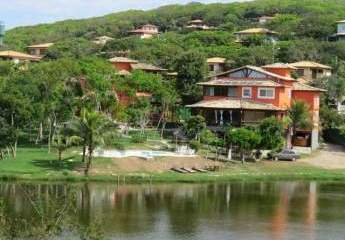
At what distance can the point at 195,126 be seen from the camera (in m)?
70.6

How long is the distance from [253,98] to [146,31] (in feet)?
313

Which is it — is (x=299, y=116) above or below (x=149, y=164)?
above

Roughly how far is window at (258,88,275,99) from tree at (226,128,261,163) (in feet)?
37.7

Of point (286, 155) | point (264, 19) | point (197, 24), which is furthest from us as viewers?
point (197, 24)

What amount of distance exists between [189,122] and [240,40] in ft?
217

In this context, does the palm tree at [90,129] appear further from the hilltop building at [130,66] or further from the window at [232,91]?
the hilltop building at [130,66]

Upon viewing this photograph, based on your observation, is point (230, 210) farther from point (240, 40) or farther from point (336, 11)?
point (336, 11)

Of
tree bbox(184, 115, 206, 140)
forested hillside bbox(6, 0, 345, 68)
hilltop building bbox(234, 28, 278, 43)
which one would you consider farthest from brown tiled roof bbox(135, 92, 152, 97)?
hilltop building bbox(234, 28, 278, 43)

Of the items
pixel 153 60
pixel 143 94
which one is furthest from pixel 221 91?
pixel 153 60

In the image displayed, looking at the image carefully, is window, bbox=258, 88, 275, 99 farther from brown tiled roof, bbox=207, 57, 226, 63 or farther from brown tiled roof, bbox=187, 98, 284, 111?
brown tiled roof, bbox=207, 57, 226, 63

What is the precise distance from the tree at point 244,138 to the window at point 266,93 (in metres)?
11.5

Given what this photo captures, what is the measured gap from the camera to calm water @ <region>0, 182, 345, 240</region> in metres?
39.6

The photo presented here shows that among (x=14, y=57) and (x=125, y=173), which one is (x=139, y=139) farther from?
(x=14, y=57)

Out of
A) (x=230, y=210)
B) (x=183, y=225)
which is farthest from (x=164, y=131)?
(x=183, y=225)
